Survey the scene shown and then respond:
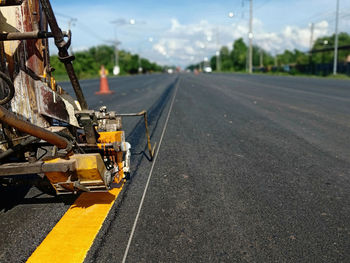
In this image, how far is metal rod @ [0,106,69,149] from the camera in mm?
2342

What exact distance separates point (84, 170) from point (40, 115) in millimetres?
843

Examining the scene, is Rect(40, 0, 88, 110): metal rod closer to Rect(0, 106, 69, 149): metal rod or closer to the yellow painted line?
Rect(0, 106, 69, 149): metal rod

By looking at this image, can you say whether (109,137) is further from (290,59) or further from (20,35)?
(290,59)

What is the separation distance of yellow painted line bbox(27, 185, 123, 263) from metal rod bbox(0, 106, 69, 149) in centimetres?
84

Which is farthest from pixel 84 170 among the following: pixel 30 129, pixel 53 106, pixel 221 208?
pixel 221 208

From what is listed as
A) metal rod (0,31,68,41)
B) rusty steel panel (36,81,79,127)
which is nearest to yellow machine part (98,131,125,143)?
rusty steel panel (36,81,79,127)

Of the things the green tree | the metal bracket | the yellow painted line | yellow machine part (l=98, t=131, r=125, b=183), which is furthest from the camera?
the green tree

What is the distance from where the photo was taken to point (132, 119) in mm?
10117

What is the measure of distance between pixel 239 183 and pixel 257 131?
3.74 metres

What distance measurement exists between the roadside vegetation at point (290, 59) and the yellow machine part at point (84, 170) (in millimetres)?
44348

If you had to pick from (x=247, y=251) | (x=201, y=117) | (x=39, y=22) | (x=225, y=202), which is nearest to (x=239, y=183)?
(x=225, y=202)

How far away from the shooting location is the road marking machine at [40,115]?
2887mm

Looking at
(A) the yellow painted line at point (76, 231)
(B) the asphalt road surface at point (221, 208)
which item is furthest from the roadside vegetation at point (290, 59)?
(A) the yellow painted line at point (76, 231)

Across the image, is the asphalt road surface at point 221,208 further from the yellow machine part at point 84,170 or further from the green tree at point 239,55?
the green tree at point 239,55
